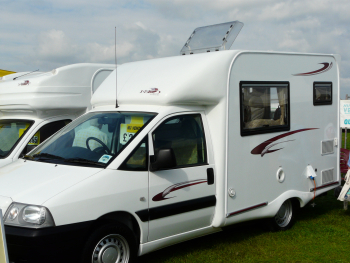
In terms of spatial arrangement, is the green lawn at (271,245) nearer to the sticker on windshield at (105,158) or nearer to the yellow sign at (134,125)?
the sticker on windshield at (105,158)

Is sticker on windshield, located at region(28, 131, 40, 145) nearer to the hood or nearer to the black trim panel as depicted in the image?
the hood

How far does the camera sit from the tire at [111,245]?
4262 millimetres

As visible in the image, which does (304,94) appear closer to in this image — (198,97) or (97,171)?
(198,97)

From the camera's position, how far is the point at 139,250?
15.7ft

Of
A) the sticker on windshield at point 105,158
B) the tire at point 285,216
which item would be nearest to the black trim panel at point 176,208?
the sticker on windshield at point 105,158

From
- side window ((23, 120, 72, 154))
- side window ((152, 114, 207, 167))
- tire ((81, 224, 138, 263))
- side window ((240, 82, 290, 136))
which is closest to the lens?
tire ((81, 224, 138, 263))

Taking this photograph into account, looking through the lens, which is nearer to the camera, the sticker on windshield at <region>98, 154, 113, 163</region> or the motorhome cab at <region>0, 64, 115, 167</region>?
the sticker on windshield at <region>98, 154, 113, 163</region>

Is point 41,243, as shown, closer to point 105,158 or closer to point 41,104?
point 105,158

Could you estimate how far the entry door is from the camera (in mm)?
4836

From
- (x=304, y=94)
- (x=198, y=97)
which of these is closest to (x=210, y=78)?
(x=198, y=97)

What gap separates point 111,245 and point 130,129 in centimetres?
137

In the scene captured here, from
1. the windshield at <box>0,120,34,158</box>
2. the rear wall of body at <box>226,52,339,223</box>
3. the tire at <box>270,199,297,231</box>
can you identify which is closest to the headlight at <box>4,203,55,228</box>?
the rear wall of body at <box>226,52,339,223</box>

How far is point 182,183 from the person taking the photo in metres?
5.03

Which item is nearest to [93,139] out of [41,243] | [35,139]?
[41,243]
